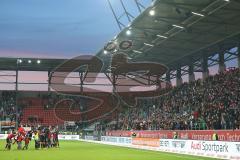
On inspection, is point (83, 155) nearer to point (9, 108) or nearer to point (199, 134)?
point (199, 134)

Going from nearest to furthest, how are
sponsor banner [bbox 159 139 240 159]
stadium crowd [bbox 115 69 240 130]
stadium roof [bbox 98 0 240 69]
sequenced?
1. sponsor banner [bbox 159 139 240 159]
2. stadium crowd [bbox 115 69 240 130]
3. stadium roof [bbox 98 0 240 69]

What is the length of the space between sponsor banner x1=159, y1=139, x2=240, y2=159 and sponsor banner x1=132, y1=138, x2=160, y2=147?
1.79 meters

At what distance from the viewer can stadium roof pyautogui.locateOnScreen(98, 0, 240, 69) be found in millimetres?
36125

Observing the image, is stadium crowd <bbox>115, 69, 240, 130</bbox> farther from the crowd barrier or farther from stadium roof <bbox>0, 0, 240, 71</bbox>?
stadium roof <bbox>0, 0, 240, 71</bbox>

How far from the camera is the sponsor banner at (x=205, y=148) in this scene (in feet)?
82.2

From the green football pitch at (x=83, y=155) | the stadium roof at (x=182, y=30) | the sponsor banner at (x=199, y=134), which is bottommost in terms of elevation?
the green football pitch at (x=83, y=155)

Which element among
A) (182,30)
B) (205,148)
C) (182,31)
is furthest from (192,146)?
(182,31)

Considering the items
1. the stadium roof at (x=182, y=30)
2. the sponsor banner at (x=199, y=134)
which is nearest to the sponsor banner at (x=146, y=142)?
the sponsor banner at (x=199, y=134)

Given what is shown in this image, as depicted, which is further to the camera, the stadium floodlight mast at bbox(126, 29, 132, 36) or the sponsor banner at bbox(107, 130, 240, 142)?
the stadium floodlight mast at bbox(126, 29, 132, 36)

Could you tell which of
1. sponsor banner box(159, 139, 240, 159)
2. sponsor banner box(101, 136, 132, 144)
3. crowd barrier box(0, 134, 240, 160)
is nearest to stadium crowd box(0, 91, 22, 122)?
sponsor banner box(101, 136, 132, 144)

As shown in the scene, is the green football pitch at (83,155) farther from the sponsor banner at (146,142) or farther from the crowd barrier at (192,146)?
the sponsor banner at (146,142)

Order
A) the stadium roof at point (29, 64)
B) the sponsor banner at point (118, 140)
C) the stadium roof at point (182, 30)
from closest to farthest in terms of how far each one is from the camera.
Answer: the stadium roof at point (182, 30)
the sponsor banner at point (118, 140)
the stadium roof at point (29, 64)

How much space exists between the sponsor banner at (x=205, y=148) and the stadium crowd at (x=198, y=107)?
377 centimetres

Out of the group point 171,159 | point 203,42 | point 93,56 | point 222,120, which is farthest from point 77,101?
point 171,159
